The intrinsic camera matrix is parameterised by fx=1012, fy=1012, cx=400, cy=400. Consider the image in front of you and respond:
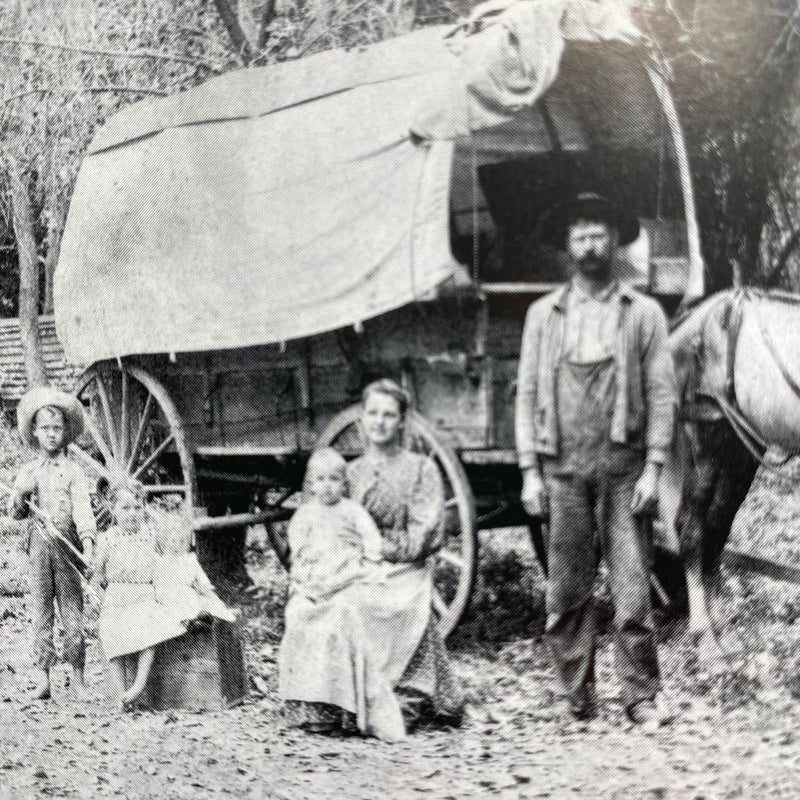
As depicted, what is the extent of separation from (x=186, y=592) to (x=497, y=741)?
135 centimetres

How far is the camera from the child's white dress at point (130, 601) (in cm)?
398

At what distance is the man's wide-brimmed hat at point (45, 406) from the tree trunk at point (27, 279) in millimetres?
202

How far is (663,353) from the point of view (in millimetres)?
3371

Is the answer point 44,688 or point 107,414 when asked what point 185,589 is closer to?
point 44,688

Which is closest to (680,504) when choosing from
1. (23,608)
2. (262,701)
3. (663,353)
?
(663,353)

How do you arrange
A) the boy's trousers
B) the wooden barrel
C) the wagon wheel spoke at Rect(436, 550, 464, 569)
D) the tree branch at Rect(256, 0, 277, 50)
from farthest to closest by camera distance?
the boy's trousers → the tree branch at Rect(256, 0, 277, 50) → the wooden barrel → the wagon wheel spoke at Rect(436, 550, 464, 569)

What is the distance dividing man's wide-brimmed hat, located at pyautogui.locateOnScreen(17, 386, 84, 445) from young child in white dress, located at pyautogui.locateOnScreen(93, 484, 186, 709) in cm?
47

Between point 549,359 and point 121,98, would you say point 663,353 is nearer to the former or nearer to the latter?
point 549,359

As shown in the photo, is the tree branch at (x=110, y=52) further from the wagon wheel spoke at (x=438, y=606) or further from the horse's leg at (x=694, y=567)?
the horse's leg at (x=694, y=567)

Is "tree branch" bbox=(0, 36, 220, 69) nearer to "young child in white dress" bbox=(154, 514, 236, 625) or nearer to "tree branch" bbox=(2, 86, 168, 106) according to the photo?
"tree branch" bbox=(2, 86, 168, 106)

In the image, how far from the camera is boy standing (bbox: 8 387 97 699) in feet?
13.5

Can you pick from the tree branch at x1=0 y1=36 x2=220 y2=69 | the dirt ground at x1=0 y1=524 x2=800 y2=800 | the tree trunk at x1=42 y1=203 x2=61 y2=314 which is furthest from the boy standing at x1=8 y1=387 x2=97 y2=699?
the tree branch at x1=0 y1=36 x2=220 y2=69

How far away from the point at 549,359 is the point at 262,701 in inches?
67.2

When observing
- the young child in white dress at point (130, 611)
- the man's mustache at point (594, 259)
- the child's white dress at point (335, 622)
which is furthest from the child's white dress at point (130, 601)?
the man's mustache at point (594, 259)
